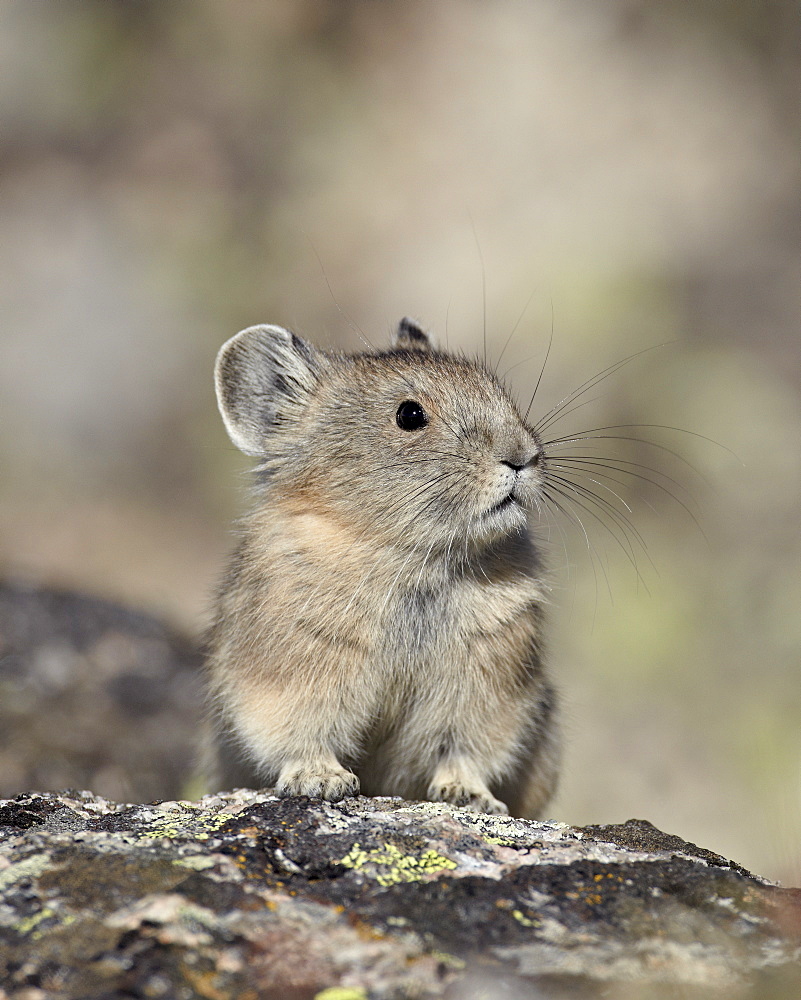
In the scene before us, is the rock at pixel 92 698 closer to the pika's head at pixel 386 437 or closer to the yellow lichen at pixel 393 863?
the pika's head at pixel 386 437

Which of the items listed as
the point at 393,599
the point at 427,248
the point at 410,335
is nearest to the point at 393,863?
the point at 393,599

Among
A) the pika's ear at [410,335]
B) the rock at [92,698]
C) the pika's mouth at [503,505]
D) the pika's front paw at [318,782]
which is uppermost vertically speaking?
the pika's ear at [410,335]

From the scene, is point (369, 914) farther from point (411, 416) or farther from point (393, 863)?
point (411, 416)

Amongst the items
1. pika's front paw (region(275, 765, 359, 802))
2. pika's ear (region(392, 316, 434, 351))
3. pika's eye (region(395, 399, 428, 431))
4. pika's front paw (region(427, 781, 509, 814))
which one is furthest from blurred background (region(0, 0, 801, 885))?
pika's front paw (region(275, 765, 359, 802))

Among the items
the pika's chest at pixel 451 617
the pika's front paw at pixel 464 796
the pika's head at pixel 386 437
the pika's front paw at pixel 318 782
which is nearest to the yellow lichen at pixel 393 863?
the pika's front paw at pixel 318 782

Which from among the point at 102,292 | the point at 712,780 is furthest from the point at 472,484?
the point at 102,292

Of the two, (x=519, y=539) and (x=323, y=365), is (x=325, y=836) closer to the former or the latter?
(x=519, y=539)

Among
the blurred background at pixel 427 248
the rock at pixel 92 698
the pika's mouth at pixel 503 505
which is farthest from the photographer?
the blurred background at pixel 427 248

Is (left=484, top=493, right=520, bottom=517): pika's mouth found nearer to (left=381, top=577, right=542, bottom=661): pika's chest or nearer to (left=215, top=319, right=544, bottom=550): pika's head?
(left=215, top=319, right=544, bottom=550): pika's head

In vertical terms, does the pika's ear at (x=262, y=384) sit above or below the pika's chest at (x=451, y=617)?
above
